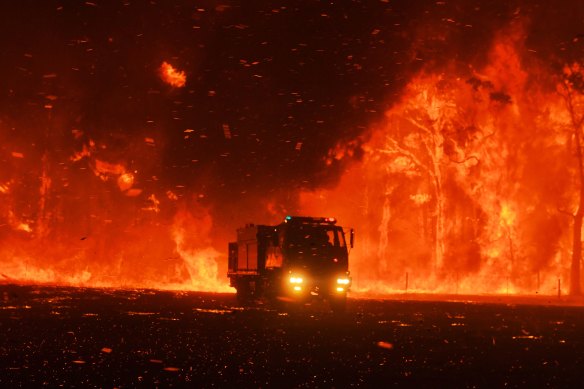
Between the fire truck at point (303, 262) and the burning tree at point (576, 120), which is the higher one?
the burning tree at point (576, 120)

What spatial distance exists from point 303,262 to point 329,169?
20898 mm

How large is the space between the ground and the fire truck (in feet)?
11.7

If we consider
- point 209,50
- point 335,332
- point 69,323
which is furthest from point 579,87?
point 69,323

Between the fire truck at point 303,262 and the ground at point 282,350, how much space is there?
11.7ft

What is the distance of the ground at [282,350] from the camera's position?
10.8m

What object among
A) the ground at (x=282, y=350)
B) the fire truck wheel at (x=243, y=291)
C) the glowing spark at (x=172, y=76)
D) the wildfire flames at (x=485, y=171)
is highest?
the glowing spark at (x=172, y=76)

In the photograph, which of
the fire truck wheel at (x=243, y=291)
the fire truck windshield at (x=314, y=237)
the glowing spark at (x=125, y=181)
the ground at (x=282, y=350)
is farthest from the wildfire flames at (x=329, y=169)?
the ground at (x=282, y=350)

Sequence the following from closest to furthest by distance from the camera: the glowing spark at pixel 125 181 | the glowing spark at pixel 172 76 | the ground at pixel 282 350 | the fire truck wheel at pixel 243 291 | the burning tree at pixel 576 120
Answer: the ground at pixel 282 350, the fire truck wheel at pixel 243 291, the burning tree at pixel 576 120, the glowing spark at pixel 172 76, the glowing spark at pixel 125 181

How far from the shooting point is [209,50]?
5131cm

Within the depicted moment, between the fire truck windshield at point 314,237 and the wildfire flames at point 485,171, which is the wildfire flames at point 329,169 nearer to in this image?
the wildfire flames at point 485,171

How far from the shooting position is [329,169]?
48844 millimetres

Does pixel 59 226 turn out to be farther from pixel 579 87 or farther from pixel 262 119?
pixel 579 87

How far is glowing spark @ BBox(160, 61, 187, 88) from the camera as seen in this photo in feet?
172

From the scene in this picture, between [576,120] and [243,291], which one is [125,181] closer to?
[243,291]
